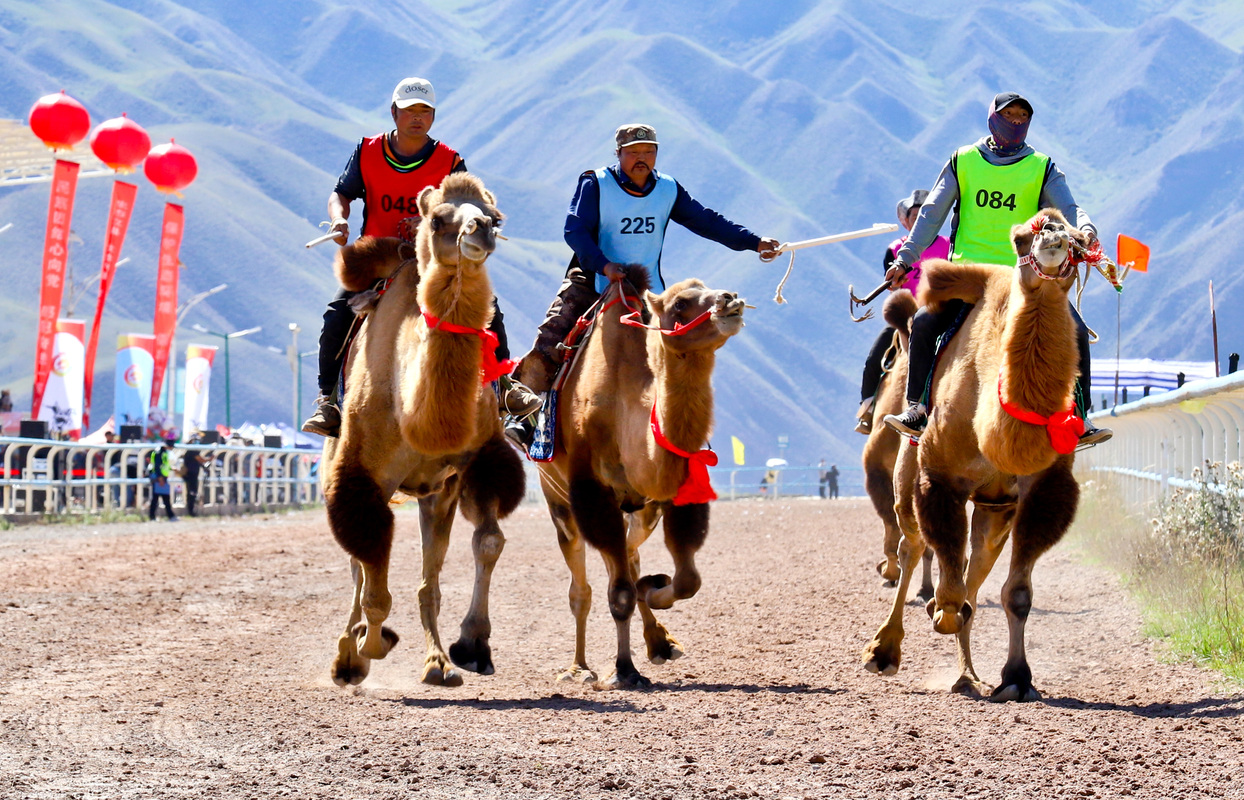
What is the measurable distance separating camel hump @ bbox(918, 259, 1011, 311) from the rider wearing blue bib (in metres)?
1.52

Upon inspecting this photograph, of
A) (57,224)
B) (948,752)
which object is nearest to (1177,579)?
(948,752)

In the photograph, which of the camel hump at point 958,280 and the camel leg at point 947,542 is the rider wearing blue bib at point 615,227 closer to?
the camel hump at point 958,280

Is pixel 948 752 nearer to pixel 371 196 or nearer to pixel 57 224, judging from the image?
pixel 371 196

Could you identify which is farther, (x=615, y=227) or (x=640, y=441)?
(x=615, y=227)

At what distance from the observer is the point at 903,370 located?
11078mm

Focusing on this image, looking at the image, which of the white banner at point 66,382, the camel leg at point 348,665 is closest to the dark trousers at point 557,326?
the camel leg at point 348,665

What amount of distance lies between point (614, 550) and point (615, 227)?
2.11 meters

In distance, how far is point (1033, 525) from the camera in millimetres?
7371

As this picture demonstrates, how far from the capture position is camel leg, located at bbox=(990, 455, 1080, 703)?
7316mm

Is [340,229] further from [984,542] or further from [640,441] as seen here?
[984,542]

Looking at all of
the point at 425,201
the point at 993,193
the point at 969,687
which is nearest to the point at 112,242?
the point at 425,201

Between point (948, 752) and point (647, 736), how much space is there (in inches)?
46.2

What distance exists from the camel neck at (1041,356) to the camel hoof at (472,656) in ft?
9.90

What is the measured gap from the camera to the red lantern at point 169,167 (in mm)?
34969
